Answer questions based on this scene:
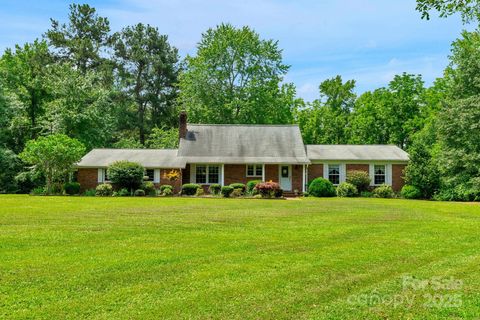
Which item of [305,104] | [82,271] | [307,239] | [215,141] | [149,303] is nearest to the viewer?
[149,303]

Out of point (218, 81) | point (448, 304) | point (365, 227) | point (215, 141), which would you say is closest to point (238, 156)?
point (215, 141)

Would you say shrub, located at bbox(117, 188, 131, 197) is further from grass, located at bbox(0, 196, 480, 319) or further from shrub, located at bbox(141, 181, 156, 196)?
grass, located at bbox(0, 196, 480, 319)

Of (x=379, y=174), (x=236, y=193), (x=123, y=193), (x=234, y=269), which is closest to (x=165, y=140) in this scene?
(x=123, y=193)

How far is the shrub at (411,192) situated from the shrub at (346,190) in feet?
10.6

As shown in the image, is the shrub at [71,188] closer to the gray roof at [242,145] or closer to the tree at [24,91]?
the gray roof at [242,145]

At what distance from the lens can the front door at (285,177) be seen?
33250mm

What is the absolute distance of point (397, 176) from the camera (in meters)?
33.7

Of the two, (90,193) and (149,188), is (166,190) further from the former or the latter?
(90,193)

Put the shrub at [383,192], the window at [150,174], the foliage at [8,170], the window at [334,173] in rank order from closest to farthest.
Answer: the shrub at [383,192] → the window at [150,174] → the window at [334,173] → the foliage at [8,170]

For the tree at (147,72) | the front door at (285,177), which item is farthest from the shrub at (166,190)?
the tree at (147,72)

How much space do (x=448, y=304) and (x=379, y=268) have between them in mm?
2067

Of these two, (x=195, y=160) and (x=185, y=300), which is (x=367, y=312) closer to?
(x=185, y=300)

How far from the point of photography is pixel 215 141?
35.7 metres

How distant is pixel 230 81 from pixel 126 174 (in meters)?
20.6
